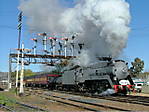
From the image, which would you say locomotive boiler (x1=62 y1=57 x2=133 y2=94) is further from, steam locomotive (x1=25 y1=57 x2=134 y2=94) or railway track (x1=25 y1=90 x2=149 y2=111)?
railway track (x1=25 y1=90 x2=149 y2=111)

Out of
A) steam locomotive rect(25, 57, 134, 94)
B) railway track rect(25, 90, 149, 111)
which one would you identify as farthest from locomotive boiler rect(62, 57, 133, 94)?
railway track rect(25, 90, 149, 111)

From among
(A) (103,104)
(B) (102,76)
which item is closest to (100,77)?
(B) (102,76)

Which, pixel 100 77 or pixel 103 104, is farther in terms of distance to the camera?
pixel 100 77

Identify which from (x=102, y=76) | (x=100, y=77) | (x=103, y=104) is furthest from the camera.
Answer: (x=100, y=77)

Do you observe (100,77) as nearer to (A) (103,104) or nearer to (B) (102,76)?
(B) (102,76)

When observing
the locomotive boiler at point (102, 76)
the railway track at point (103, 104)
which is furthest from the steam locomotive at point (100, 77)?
the railway track at point (103, 104)

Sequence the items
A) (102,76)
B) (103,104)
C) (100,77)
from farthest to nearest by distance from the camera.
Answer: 1. (100,77)
2. (102,76)
3. (103,104)

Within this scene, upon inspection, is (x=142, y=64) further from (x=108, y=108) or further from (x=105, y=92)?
(x=108, y=108)

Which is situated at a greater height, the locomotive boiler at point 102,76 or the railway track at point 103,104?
the locomotive boiler at point 102,76

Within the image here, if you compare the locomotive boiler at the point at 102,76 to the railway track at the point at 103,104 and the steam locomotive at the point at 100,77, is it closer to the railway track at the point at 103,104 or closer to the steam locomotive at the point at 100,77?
the steam locomotive at the point at 100,77

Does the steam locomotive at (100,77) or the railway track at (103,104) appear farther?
the steam locomotive at (100,77)

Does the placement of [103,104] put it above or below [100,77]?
below

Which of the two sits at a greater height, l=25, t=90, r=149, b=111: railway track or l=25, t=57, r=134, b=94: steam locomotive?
l=25, t=57, r=134, b=94: steam locomotive

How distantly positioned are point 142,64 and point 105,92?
5929 centimetres
